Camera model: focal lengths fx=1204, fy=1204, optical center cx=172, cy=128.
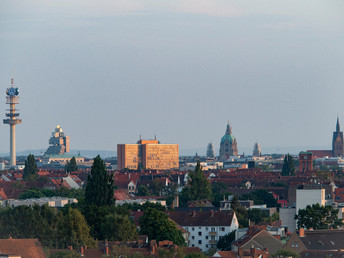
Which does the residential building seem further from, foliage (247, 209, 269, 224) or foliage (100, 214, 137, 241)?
foliage (247, 209, 269, 224)

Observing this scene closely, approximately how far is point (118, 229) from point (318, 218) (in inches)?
775

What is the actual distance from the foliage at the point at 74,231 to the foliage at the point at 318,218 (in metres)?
19.1

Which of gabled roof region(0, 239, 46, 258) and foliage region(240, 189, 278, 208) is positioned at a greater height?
foliage region(240, 189, 278, 208)

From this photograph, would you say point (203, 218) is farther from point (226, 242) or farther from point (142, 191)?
point (142, 191)

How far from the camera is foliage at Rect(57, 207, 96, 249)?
65750mm

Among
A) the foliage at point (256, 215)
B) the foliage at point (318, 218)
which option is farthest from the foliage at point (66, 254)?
the foliage at point (256, 215)

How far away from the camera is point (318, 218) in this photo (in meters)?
84.4

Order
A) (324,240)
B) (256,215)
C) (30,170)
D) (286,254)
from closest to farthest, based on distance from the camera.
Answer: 1. (286,254)
2. (324,240)
3. (256,215)
4. (30,170)

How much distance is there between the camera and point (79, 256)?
5756 centimetres

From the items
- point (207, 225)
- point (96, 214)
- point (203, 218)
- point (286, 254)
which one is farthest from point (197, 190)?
point (286, 254)

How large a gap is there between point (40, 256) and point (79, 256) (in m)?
1.85

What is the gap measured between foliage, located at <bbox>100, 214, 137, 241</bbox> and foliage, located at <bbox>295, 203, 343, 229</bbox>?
1692 centimetres

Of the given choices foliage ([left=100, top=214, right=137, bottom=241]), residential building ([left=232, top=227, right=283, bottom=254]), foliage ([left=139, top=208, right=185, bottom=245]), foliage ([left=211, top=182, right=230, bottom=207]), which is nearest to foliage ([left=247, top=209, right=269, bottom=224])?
foliage ([left=139, top=208, right=185, bottom=245])

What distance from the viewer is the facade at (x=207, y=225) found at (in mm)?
83938
